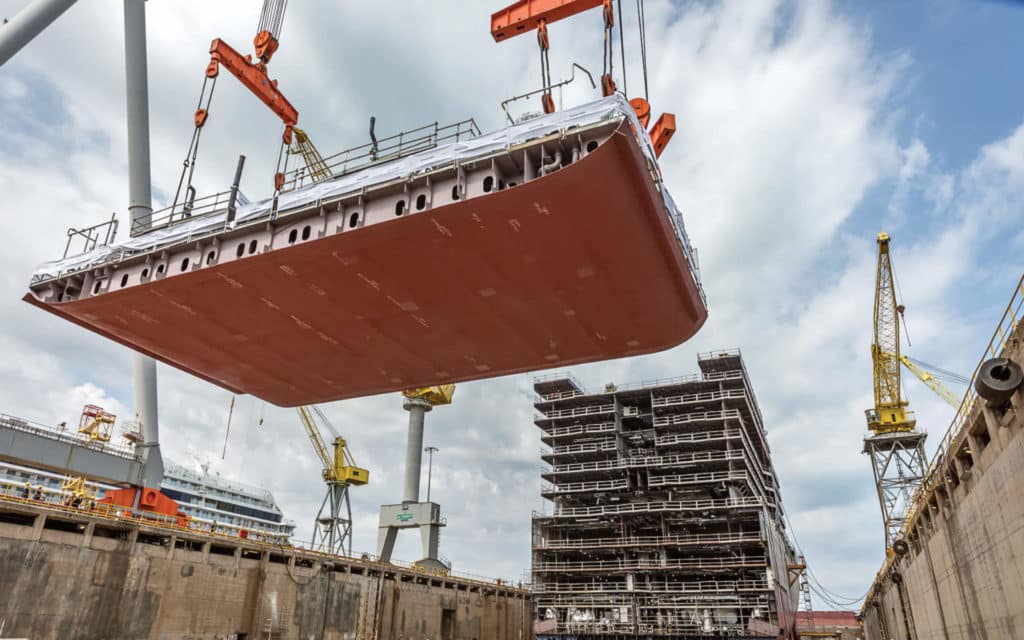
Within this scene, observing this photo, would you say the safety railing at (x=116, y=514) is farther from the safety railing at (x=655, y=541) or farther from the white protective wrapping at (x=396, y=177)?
the safety railing at (x=655, y=541)

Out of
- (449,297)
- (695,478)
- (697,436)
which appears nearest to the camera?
(449,297)

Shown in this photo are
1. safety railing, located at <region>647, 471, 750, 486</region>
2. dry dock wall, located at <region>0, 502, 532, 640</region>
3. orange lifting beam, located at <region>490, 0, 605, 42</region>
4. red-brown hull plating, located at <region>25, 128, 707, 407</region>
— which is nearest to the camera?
red-brown hull plating, located at <region>25, 128, 707, 407</region>

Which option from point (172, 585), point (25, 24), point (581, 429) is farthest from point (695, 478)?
point (25, 24)

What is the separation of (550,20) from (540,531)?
150 ft

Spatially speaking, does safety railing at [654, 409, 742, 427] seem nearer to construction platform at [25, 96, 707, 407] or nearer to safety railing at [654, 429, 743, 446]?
safety railing at [654, 429, 743, 446]

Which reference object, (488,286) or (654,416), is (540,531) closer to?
(654,416)

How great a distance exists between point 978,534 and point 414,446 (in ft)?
133

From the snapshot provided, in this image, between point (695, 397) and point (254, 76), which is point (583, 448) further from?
point (254, 76)

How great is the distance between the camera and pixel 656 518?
51719 mm

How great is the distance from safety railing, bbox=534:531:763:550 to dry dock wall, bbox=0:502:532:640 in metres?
17.4

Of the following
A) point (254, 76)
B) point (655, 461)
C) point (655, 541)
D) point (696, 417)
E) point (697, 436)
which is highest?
point (254, 76)

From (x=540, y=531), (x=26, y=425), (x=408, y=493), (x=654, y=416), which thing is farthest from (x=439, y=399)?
(x=26, y=425)

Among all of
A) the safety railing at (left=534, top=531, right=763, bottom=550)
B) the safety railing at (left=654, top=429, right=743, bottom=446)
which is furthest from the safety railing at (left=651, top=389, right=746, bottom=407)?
the safety railing at (left=534, top=531, right=763, bottom=550)

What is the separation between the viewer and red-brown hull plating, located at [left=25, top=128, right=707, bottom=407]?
1394cm
